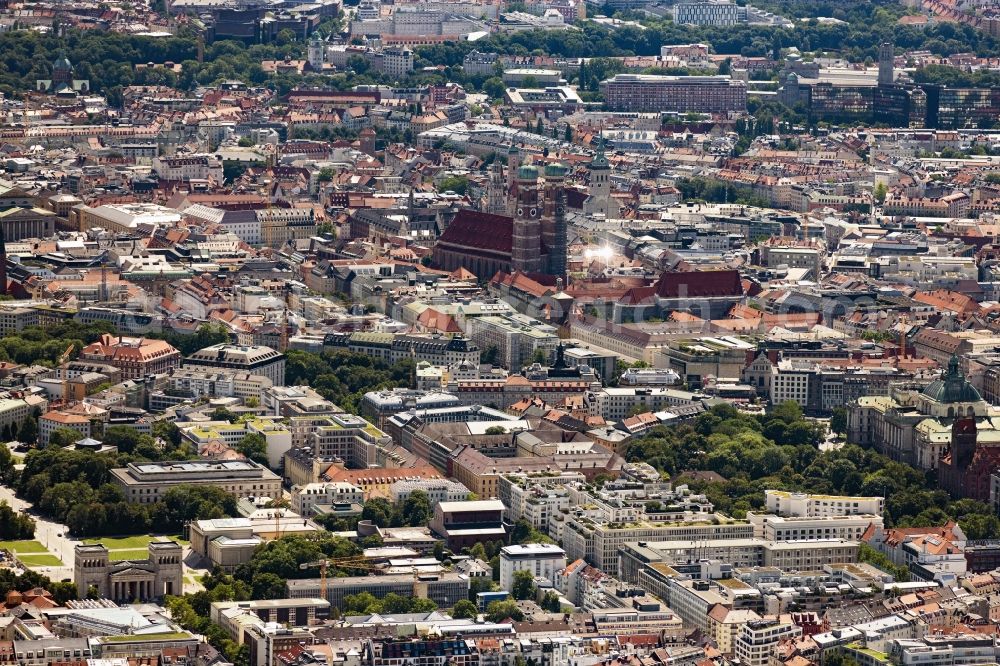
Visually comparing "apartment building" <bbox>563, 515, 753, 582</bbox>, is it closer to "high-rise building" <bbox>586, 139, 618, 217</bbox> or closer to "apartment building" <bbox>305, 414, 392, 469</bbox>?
"apartment building" <bbox>305, 414, 392, 469</bbox>

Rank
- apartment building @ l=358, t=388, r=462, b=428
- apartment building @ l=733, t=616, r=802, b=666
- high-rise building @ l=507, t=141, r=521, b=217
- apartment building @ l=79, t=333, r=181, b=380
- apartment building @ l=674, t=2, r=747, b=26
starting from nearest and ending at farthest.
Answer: apartment building @ l=733, t=616, r=802, b=666, apartment building @ l=358, t=388, r=462, b=428, apartment building @ l=79, t=333, r=181, b=380, high-rise building @ l=507, t=141, r=521, b=217, apartment building @ l=674, t=2, r=747, b=26

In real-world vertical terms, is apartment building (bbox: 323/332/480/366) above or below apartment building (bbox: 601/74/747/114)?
above

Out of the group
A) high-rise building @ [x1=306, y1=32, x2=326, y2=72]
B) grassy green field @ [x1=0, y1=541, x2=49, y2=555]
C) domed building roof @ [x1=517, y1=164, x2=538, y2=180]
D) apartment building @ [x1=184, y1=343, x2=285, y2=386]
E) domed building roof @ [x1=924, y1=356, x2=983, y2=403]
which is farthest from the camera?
high-rise building @ [x1=306, y1=32, x2=326, y2=72]

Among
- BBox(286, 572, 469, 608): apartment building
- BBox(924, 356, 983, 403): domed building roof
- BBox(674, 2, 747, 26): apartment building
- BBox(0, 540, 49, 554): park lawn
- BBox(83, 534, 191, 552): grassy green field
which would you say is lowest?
BBox(674, 2, 747, 26): apartment building

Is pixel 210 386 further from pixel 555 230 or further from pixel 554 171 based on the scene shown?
pixel 554 171

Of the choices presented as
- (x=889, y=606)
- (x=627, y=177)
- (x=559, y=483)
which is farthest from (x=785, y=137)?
(x=889, y=606)

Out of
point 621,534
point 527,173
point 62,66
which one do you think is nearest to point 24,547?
point 621,534

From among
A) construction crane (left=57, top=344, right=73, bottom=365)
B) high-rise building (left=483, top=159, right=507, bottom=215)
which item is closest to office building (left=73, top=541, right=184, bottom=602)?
construction crane (left=57, top=344, right=73, bottom=365)
